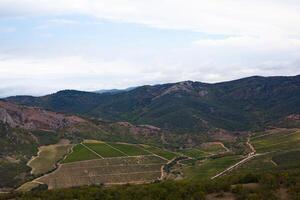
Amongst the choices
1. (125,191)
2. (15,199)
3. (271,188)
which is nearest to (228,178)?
(271,188)

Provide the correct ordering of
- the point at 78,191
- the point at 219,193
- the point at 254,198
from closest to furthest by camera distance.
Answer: the point at 254,198
the point at 219,193
the point at 78,191

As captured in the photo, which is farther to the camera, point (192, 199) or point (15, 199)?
point (15, 199)

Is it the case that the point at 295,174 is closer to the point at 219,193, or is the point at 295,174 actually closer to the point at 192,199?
the point at 219,193

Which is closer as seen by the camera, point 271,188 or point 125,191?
point 271,188

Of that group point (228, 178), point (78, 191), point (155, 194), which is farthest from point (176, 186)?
point (78, 191)

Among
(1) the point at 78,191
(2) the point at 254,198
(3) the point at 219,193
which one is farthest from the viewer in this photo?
(1) the point at 78,191

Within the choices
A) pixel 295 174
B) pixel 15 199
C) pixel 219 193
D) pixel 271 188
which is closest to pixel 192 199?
pixel 219 193

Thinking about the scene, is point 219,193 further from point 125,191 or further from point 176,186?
point 125,191

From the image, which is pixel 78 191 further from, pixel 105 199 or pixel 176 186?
pixel 176 186
